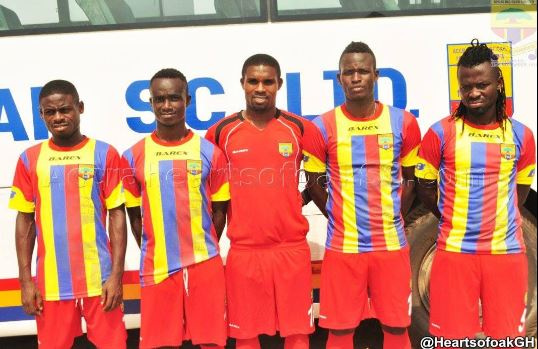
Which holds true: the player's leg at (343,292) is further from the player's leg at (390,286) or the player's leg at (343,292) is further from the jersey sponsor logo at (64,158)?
the jersey sponsor logo at (64,158)

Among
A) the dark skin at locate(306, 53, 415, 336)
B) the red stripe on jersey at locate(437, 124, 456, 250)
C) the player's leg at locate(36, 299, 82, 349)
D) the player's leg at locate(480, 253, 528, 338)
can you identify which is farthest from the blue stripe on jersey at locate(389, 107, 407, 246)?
the player's leg at locate(36, 299, 82, 349)

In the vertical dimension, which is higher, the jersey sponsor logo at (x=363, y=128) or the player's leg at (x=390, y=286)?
the jersey sponsor logo at (x=363, y=128)

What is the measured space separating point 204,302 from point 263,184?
2.24 feet

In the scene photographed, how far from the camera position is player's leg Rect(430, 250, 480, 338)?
9.78 ft

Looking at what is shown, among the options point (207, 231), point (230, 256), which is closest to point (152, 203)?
point (207, 231)

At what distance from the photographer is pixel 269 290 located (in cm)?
304

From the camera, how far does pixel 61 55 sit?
11.8 feet

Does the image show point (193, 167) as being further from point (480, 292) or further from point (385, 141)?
point (480, 292)

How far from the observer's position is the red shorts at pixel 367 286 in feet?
10.00

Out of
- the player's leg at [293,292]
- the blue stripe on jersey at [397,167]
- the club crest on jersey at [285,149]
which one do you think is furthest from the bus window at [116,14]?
the player's leg at [293,292]

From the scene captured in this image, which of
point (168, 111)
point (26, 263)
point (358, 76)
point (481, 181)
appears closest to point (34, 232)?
point (26, 263)

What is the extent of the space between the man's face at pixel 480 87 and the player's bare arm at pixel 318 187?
858mm

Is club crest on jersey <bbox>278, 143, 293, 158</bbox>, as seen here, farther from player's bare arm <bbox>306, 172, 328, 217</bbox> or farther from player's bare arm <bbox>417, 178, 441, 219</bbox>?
player's bare arm <bbox>417, 178, 441, 219</bbox>

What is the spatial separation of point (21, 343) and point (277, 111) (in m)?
2.90
